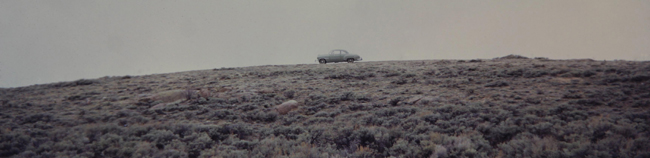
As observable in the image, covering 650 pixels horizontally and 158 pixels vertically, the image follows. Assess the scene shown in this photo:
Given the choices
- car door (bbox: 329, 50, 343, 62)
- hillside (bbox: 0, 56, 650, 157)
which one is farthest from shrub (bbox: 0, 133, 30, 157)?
car door (bbox: 329, 50, 343, 62)

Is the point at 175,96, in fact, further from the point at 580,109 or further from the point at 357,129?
the point at 580,109

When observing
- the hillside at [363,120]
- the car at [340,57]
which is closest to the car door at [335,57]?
the car at [340,57]

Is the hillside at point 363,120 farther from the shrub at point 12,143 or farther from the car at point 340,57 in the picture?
the car at point 340,57

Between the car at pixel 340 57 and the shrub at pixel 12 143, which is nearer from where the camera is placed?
the shrub at pixel 12 143

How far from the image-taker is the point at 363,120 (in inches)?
326

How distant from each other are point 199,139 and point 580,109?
34.9 ft

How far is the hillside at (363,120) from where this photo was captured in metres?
5.59

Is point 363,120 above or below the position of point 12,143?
below

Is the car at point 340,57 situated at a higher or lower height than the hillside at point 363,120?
higher

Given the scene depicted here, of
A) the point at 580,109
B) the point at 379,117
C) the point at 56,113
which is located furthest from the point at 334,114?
the point at 56,113

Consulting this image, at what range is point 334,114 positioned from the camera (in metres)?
9.38

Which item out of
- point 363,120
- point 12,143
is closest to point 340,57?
point 363,120

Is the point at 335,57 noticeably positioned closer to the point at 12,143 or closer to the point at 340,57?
the point at 340,57

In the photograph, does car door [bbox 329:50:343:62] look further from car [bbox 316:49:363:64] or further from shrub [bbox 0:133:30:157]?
shrub [bbox 0:133:30:157]
